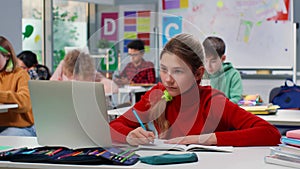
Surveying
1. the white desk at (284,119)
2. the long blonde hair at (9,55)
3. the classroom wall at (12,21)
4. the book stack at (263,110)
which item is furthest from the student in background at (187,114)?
the classroom wall at (12,21)

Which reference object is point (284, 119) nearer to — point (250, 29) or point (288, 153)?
point (288, 153)

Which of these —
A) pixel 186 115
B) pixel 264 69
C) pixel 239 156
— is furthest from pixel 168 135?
pixel 264 69

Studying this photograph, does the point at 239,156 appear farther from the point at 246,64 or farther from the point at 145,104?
the point at 246,64

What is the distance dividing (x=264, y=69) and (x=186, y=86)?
488 centimetres

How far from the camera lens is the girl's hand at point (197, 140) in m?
2.02

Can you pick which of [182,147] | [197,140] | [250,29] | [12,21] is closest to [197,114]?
[197,140]

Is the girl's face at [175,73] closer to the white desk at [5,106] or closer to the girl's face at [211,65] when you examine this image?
the girl's face at [211,65]

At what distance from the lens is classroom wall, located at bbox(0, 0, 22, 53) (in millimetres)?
6664

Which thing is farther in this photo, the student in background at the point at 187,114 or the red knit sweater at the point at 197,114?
the red knit sweater at the point at 197,114

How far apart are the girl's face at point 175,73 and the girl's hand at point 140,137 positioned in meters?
0.21

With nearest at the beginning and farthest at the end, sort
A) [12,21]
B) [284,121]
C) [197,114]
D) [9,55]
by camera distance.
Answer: [197,114] < [284,121] < [9,55] < [12,21]

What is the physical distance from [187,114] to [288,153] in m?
0.61

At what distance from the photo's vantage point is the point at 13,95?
3873 mm

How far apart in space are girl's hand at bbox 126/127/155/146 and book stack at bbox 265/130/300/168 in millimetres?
427
